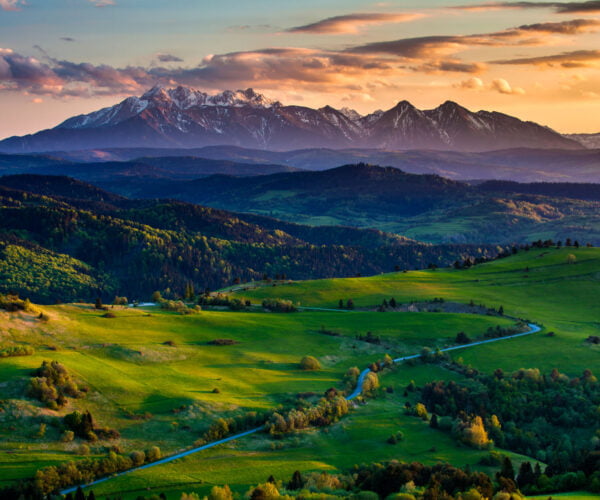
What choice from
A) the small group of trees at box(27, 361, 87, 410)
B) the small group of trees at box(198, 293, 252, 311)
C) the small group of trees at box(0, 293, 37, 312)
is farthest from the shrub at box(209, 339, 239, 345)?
the small group of trees at box(27, 361, 87, 410)

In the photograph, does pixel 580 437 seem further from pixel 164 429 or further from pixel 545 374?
pixel 164 429

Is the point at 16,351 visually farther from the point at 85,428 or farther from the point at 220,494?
the point at 220,494

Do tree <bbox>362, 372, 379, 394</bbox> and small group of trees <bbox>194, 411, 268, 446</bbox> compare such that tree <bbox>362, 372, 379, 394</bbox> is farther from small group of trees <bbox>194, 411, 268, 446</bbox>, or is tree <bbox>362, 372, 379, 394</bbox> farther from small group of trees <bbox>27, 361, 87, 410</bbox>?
small group of trees <bbox>27, 361, 87, 410</bbox>

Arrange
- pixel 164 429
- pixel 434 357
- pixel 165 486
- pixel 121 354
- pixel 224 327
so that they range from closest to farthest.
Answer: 1. pixel 165 486
2. pixel 164 429
3. pixel 121 354
4. pixel 434 357
5. pixel 224 327

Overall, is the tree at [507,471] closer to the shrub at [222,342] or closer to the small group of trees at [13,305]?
the shrub at [222,342]

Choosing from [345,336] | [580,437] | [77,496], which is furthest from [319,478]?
[345,336]

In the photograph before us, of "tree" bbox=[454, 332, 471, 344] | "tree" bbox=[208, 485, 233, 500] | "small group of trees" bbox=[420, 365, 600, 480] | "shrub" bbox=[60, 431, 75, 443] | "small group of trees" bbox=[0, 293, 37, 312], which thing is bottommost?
"small group of trees" bbox=[420, 365, 600, 480]

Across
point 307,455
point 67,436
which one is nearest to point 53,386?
point 67,436

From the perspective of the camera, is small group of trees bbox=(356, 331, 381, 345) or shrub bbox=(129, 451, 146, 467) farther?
small group of trees bbox=(356, 331, 381, 345)
